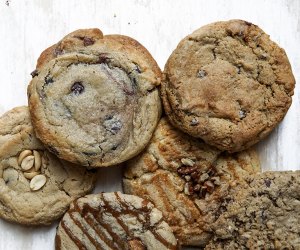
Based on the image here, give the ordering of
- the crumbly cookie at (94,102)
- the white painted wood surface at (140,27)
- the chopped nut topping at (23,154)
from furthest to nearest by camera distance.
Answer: the white painted wood surface at (140,27)
the chopped nut topping at (23,154)
the crumbly cookie at (94,102)

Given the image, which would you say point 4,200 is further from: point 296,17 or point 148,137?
point 296,17

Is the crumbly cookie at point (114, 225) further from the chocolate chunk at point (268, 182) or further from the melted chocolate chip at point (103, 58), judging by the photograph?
the melted chocolate chip at point (103, 58)

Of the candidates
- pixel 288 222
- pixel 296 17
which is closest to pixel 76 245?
pixel 288 222

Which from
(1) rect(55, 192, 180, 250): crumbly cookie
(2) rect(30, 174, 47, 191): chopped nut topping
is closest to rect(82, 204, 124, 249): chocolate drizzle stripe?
(1) rect(55, 192, 180, 250): crumbly cookie

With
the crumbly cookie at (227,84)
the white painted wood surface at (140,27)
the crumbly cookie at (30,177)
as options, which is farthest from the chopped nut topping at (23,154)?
the crumbly cookie at (227,84)

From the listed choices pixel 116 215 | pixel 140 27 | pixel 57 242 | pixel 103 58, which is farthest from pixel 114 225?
pixel 140 27

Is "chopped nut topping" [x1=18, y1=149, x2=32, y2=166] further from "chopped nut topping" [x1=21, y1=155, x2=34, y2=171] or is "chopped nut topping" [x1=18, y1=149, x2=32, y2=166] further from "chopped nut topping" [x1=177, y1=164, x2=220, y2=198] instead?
"chopped nut topping" [x1=177, y1=164, x2=220, y2=198]

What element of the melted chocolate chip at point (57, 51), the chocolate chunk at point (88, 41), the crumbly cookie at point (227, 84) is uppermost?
the chocolate chunk at point (88, 41)
